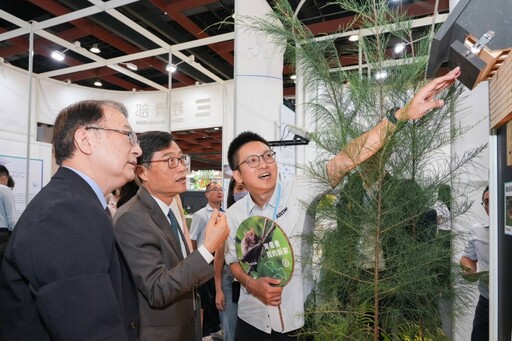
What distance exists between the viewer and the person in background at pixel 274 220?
149cm

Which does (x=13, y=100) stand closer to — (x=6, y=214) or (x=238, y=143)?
(x=6, y=214)

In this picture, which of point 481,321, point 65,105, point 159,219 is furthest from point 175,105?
point 481,321

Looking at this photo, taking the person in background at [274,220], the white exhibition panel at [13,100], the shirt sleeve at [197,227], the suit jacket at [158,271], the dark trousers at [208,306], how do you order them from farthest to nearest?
the white exhibition panel at [13,100] < the shirt sleeve at [197,227] < the dark trousers at [208,306] < the person in background at [274,220] < the suit jacket at [158,271]

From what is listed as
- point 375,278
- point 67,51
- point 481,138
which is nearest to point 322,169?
point 375,278

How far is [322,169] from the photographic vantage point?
1251 mm

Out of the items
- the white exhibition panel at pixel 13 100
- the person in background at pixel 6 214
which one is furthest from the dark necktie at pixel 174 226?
the white exhibition panel at pixel 13 100

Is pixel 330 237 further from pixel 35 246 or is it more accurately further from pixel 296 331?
pixel 35 246

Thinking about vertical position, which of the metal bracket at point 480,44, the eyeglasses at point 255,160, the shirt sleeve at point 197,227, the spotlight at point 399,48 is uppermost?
the spotlight at point 399,48

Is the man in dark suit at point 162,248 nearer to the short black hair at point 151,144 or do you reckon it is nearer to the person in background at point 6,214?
the short black hair at point 151,144

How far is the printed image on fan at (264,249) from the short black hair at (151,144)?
21.3 inches

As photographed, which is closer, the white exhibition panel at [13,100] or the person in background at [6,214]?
the person in background at [6,214]

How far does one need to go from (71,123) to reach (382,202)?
3.40 feet

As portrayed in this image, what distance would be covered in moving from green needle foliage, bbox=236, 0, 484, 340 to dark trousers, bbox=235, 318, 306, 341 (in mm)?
317

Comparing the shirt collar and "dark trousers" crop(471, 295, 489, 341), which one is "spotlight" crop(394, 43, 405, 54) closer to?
the shirt collar
